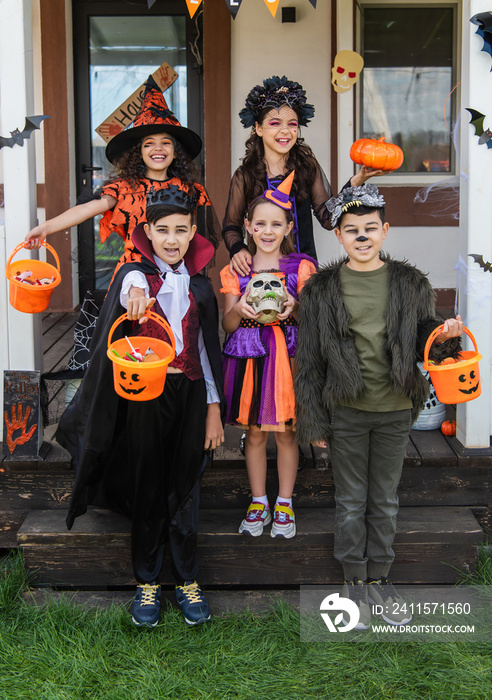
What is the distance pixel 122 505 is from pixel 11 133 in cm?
173

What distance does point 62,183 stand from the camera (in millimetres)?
6047

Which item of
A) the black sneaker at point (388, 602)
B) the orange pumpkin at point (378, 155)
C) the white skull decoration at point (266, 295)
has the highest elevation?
the orange pumpkin at point (378, 155)

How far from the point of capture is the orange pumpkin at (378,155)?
2973 mm

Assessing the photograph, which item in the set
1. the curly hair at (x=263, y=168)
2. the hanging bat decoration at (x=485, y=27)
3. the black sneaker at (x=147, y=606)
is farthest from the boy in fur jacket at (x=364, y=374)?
the hanging bat decoration at (x=485, y=27)

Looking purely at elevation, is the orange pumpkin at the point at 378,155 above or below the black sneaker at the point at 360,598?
above

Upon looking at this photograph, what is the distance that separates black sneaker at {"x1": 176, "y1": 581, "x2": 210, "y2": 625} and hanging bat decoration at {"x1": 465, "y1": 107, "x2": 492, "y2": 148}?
2315mm

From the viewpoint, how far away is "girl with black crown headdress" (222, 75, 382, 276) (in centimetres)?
321

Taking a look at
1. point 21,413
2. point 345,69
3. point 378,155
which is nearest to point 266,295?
point 378,155

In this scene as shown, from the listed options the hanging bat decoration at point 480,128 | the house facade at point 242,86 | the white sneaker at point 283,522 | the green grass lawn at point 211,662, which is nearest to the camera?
the green grass lawn at point 211,662

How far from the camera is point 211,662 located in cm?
271

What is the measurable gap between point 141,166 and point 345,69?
2523 millimetres

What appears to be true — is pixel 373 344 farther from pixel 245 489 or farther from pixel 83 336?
pixel 83 336

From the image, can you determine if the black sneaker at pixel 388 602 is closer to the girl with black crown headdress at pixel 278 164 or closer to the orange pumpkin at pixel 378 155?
the girl with black crown headdress at pixel 278 164

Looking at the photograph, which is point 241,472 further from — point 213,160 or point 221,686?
point 213,160
